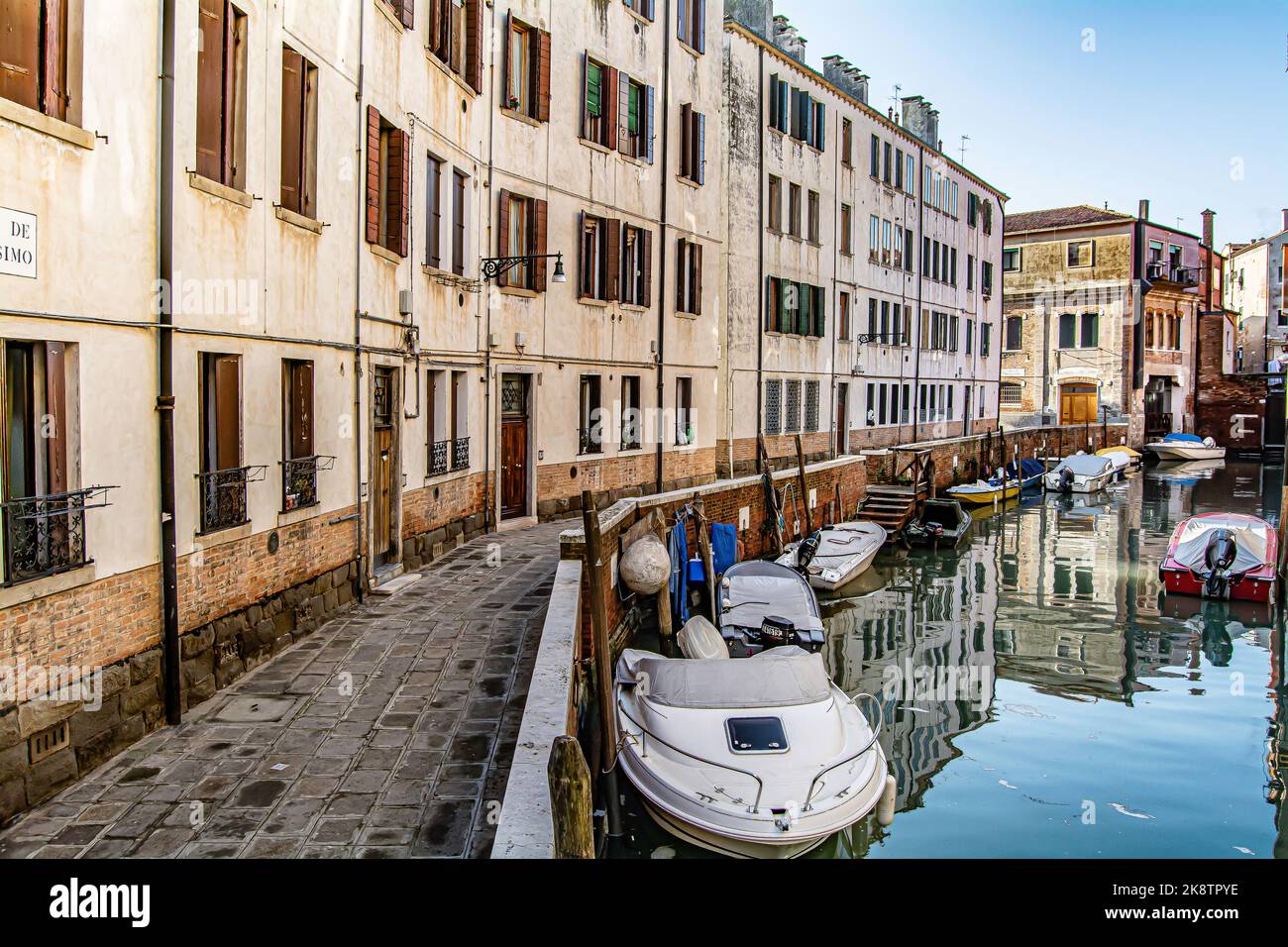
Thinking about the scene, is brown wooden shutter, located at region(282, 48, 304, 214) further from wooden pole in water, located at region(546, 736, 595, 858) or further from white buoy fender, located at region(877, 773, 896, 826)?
white buoy fender, located at region(877, 773, 896, 826)

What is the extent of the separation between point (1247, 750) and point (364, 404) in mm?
10728

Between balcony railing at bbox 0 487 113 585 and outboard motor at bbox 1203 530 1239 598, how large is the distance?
19.1 m

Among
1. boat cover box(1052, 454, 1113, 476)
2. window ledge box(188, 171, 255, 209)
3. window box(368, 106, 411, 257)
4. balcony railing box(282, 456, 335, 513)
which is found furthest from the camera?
boat cover box(1052, 454, 1113, 476)

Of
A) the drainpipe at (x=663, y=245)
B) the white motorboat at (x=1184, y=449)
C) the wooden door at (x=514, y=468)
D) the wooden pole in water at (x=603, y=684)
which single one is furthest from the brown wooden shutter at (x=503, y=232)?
the white motorboat at (x=1184, y=449)

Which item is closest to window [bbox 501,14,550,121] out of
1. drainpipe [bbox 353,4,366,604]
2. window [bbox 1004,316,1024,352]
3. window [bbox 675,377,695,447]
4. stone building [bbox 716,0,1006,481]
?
drainpipe [bbox 353,4,366,604]

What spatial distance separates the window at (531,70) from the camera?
15.7 metres

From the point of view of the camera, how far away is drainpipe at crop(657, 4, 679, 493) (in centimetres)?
1953

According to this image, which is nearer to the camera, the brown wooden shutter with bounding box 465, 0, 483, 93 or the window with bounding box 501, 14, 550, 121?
the brown wooden shutter with bounding box 465, 0, 483, 93

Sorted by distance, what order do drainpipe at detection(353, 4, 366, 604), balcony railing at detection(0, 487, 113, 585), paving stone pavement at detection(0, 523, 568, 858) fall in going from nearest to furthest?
paving stone pavement at detection(0, 523, 568, 858)
balcony railing at detection(0, 487, 113, 585)
drainpipe at detection(353, 4, 366, 604)

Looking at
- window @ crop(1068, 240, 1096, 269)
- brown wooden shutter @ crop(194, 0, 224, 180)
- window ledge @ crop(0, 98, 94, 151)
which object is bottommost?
window ledge @ crop(0, 98, 94, 151)

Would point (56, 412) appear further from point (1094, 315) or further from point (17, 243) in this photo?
point (1094, 315)

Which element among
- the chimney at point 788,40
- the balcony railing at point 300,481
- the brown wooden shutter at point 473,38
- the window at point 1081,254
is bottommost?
the balcony railing at point 300,481

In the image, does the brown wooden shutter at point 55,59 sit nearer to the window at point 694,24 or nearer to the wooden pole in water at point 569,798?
the wooden pole in water at point 569,798

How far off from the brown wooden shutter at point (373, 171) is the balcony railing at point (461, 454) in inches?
141
